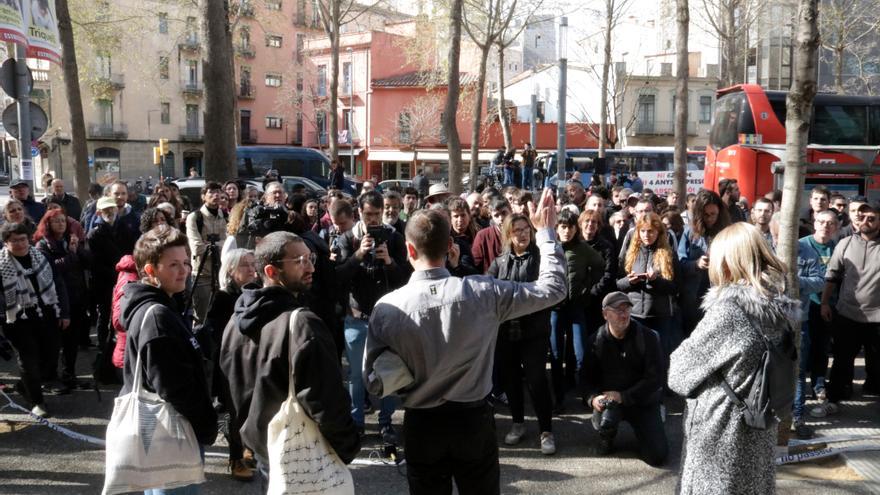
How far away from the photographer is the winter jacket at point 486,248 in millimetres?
7410

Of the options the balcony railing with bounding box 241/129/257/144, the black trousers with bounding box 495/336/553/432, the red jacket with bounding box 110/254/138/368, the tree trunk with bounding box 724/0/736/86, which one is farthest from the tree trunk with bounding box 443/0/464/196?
the balcony railing with bounding box 241/129/257/144

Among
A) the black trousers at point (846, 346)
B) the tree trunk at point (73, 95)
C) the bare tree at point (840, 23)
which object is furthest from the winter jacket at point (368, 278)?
the bare tree at point (840, 23)

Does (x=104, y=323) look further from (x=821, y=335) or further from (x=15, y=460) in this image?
(x=821, y=335)

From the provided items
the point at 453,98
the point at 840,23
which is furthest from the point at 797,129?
the point at 840,23

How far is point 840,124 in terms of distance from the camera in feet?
63.4

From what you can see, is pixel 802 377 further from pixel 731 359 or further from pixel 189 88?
pixel 189 88

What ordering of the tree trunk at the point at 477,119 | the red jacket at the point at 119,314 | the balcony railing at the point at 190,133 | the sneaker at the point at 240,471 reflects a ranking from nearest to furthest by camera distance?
the red jacket at the point at 119,314
the sneaker at the point at 240,471
the tree trunk at the point at 477,119
the balcony railing at the point at 190,133

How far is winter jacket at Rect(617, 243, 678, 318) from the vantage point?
6.86 metres

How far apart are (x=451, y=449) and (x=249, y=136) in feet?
197

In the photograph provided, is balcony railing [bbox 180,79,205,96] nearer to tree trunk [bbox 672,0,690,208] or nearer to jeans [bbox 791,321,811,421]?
tree trunk [bbox 672,0,690,208]

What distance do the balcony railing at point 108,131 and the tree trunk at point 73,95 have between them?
39.8 meters

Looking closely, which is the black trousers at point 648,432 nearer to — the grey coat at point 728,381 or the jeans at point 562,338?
the jeans at point 562,338

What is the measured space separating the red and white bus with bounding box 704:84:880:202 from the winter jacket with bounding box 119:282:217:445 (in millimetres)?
16028

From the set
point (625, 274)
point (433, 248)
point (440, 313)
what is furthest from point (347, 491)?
point (625, 274)
